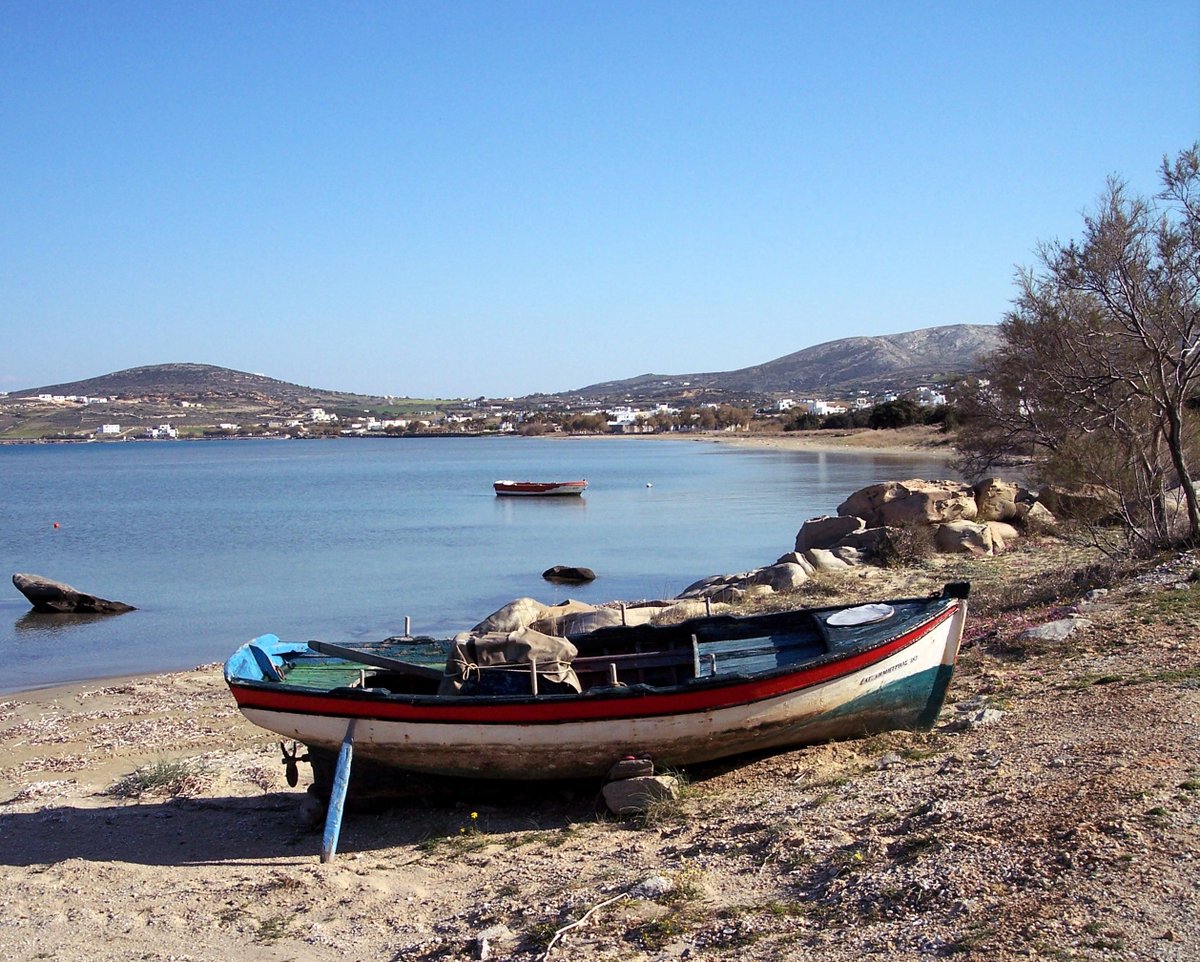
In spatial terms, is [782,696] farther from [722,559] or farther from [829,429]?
[829,429]

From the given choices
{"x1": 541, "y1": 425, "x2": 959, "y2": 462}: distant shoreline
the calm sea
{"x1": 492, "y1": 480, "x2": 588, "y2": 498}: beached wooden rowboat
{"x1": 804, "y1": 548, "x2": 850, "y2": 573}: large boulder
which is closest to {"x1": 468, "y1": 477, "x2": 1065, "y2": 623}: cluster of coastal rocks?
{"x1": 804, "y1": 548, "x2": 850, "y2": 573}: large boulder

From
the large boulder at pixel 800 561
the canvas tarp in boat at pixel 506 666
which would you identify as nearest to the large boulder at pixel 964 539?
the large boulder at pixel 800 561

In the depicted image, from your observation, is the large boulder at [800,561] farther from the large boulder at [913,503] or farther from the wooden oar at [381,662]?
the wooden oar at [381,662]

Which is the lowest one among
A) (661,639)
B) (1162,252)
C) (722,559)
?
(722,559)

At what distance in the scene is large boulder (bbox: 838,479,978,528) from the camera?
72.3 ft

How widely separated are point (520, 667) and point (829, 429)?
9531 centimetres

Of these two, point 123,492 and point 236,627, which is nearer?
point 236,627

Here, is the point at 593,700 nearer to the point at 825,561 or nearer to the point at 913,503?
the point at 825,561

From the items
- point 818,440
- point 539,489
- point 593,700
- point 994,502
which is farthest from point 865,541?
point 818,440

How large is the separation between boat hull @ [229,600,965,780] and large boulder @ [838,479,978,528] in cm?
1346

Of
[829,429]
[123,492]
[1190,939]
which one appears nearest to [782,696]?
[1190,939]

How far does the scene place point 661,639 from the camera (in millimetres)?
10555

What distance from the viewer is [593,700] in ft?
28.1

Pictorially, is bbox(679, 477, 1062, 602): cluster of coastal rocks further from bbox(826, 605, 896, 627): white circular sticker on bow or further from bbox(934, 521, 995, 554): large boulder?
bbox(826, 605, 896, 627): white circular sticker on bow
